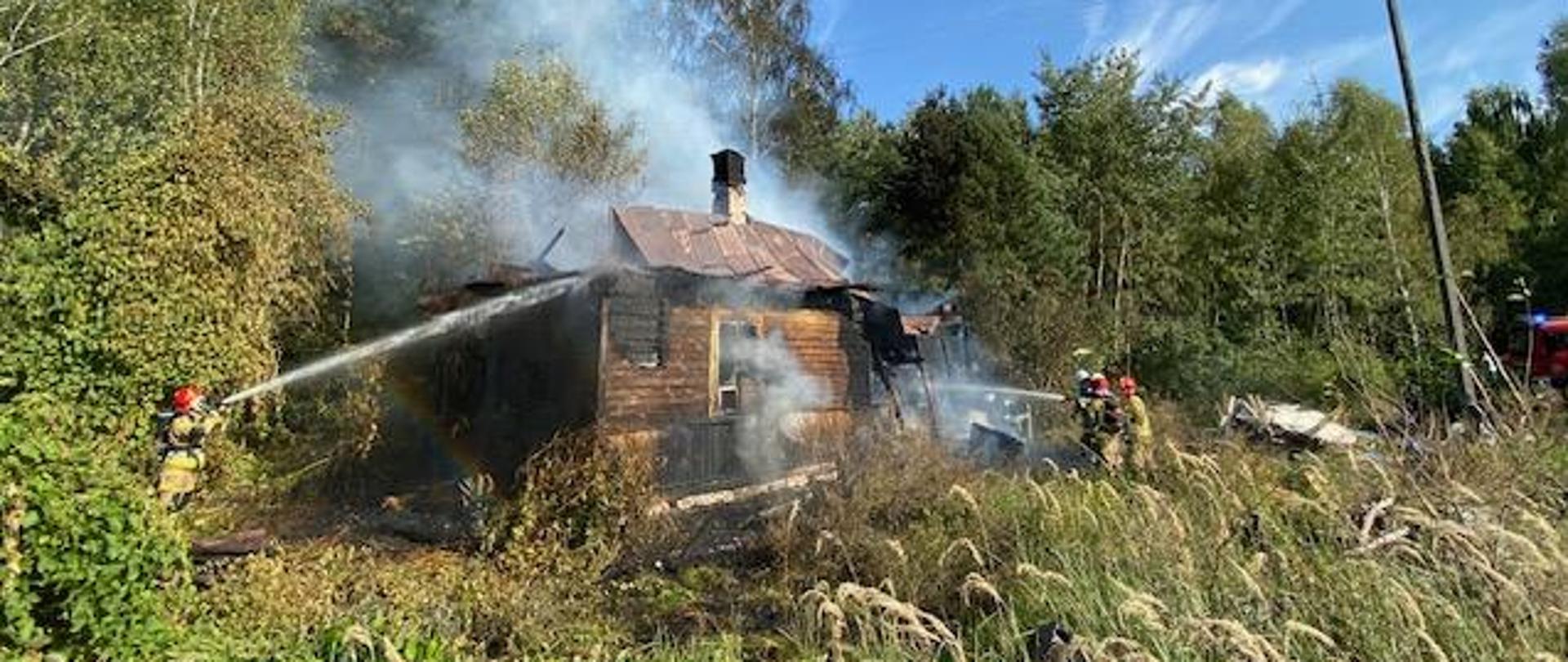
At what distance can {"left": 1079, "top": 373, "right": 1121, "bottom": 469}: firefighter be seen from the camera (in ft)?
47.3

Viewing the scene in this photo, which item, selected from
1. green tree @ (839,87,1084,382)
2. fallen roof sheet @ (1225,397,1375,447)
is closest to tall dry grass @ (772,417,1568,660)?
fallen roof sheet @ (1225,397,1375,447)

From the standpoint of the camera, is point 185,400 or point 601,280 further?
point 601,280

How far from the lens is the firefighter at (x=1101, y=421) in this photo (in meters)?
14.4

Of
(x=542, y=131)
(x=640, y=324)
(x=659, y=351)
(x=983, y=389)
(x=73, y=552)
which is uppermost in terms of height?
(x=542, y=131)

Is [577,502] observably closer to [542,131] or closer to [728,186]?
[728,186]

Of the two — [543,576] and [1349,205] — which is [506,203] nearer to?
[543,576]

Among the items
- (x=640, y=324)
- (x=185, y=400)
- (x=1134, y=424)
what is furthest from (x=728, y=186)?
(x=185, y=400)

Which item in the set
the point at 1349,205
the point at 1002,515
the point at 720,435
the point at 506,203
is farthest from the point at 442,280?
the point at 1349,205

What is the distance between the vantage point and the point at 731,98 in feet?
105

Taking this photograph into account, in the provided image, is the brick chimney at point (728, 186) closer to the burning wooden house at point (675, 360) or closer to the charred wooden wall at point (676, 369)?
the burning wooden house at point (675, 360)

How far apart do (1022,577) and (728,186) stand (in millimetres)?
12659

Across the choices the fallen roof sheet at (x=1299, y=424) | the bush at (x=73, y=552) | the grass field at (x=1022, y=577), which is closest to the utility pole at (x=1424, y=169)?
the fallen roof sheet at (x=1299, y=424)

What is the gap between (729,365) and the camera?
1499 cm

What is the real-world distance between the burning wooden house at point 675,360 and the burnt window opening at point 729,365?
2 centimetres
